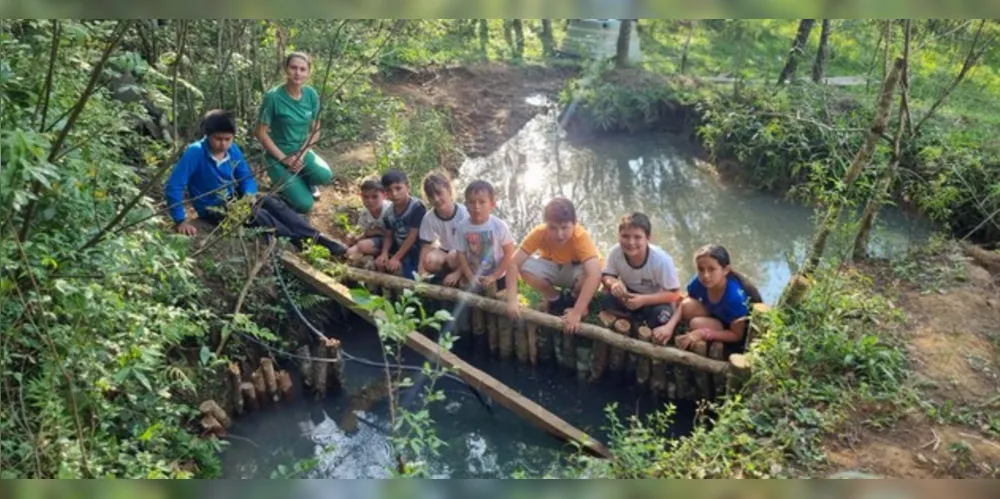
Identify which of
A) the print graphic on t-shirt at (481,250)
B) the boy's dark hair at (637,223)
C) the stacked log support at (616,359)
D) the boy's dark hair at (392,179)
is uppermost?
the boy's dark hair at (392,179)

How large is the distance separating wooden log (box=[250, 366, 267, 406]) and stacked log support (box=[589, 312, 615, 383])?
2.36 meters

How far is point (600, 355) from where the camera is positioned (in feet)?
18.8

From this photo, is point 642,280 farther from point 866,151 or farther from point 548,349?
point 866,151

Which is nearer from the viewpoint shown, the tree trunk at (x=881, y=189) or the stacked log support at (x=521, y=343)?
the tree trunk at (x=881, y=189)

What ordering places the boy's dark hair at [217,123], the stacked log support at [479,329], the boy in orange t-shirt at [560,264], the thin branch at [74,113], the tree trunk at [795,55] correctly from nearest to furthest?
the thin branch at [74,113] < the boy in orange t-shirt at [560,264] < the boy's dark hair at [217,123] < the stacked log support at [479,329] < the tree trunk at [795,55]

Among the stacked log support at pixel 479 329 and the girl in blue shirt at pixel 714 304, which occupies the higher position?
the girl in blue shirt at pixel 714 304

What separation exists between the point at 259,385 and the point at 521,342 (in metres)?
1.94

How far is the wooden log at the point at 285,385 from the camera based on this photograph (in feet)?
18.6

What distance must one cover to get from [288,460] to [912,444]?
3.80 meters

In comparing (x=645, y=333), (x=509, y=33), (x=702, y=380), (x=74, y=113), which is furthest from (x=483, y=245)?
(x=509, y=33)

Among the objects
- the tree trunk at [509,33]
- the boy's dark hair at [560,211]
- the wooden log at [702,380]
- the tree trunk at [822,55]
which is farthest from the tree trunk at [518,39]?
the wooden log at [702,380]

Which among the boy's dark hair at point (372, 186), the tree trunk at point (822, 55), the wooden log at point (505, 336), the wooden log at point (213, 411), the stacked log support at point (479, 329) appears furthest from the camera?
the tree trunk at point (822, 55)

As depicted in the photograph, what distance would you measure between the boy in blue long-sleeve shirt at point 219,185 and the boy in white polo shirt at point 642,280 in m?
2.44

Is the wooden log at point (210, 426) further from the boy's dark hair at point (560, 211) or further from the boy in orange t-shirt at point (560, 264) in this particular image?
the boy's dark hair at point (560, 211)
